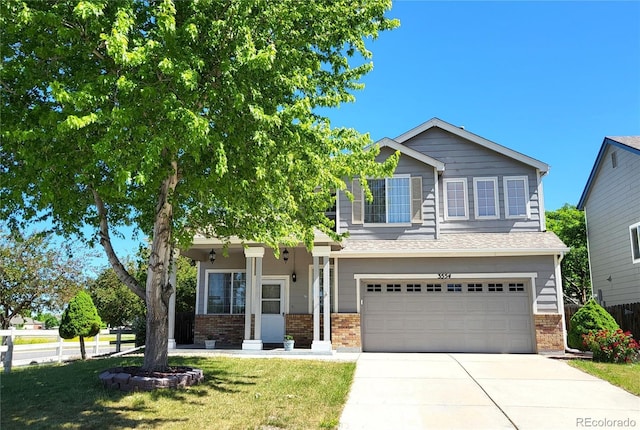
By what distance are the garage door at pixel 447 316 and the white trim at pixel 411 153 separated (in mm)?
3733

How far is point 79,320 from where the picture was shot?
13.4 metres

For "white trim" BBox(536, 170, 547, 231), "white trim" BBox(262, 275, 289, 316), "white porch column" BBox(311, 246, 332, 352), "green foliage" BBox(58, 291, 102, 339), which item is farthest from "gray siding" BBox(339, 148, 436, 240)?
"green foliage" BBox(58, 291, 102, 339)

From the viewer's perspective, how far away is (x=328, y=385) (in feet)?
30.2

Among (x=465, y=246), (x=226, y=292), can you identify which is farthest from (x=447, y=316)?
(x=226, y=292)

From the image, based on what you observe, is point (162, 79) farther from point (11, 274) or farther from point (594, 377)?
point (11, 274)

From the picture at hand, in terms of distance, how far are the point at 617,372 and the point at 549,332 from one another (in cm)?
403

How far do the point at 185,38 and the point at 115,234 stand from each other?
5569 mm

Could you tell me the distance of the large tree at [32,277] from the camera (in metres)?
19.1

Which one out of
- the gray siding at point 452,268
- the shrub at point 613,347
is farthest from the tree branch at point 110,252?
the shrub at point 613,347

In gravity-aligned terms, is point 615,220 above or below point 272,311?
above

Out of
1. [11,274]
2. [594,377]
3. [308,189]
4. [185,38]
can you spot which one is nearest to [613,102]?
[594,377]

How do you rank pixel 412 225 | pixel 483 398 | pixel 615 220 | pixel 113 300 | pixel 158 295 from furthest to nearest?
1. pixel 113 300
2. pixel 615 220
3. pixel 412 225
4. pixel 158 295
5. pixel 483 398

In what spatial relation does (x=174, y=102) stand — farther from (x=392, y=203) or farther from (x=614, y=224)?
(x=614, y=224)

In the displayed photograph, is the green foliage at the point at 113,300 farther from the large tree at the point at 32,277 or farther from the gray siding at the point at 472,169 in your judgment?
the gray siding at the point at 472,169
